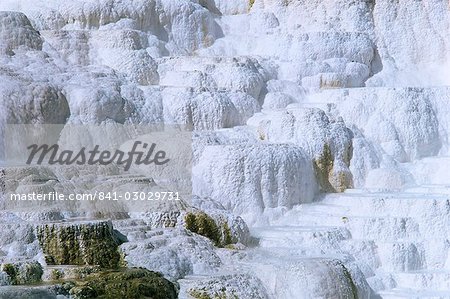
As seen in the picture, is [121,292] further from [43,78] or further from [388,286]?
[43,78]

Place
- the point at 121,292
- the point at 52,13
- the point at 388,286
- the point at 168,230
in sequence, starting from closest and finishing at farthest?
the point at 121,292
the point at 168,230
the point at 388,286
the point at 52,13

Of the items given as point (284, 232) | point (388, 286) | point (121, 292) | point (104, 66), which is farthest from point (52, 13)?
point (121, 292)

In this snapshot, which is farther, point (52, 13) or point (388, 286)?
point (52, 13)

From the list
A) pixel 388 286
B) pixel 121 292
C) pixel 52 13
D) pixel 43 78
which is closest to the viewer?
pixel 121 292

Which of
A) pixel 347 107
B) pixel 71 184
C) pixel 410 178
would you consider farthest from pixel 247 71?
pixel 71 184

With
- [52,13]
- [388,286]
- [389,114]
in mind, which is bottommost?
[388,286]

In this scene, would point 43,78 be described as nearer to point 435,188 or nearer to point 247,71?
point 247,71

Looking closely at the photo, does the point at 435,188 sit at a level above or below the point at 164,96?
below
